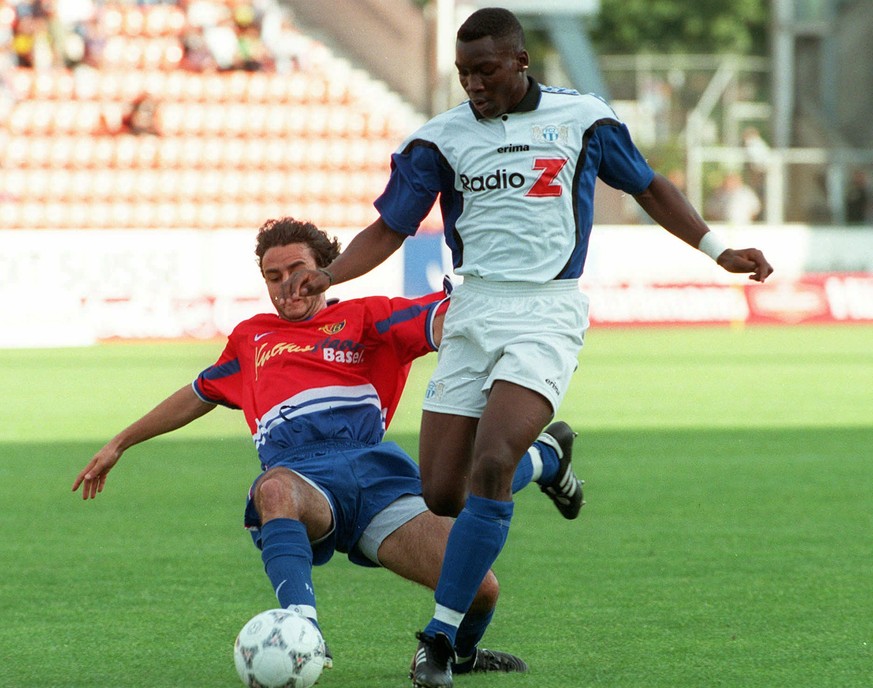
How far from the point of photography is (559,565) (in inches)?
244


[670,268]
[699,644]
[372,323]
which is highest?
[372,323]

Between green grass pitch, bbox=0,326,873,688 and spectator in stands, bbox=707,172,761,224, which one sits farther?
spectator in stands, bbox=707,172,761,224

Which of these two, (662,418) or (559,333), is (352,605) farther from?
(662,418)

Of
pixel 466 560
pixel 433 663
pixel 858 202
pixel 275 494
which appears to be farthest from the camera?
pixel 858 202

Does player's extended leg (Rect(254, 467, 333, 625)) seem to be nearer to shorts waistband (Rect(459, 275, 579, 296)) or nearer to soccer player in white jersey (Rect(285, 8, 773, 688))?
soccer player in white jersey (Rect(285, 8, 773, 688))

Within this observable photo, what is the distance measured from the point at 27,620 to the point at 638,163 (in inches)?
103

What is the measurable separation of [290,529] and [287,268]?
96 cm

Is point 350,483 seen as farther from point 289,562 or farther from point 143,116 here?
point 143,116

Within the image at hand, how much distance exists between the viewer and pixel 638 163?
15.8 feet

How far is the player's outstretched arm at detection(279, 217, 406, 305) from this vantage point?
4.52m

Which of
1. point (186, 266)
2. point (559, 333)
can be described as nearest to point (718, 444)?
point (559, 333)

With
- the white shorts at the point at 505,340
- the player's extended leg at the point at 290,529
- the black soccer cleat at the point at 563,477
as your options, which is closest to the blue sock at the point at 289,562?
the player's extended leg at the point at 290,529

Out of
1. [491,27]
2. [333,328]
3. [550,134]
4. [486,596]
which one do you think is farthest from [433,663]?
[491,27]

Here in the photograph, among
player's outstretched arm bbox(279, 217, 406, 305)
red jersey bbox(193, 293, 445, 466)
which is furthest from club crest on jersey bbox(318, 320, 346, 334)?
player's outstretched arm bbox(279, 217, 406, 305)
